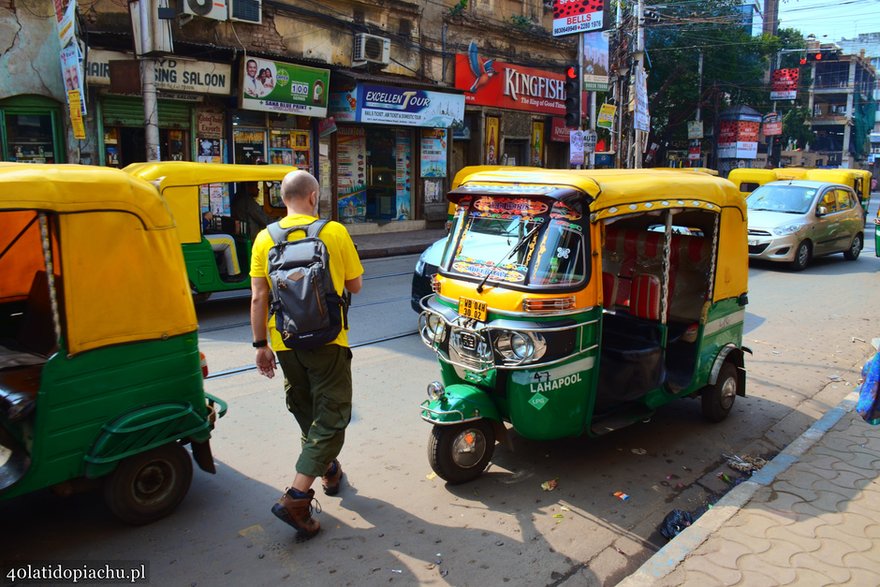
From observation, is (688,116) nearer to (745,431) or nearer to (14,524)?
(745,431)

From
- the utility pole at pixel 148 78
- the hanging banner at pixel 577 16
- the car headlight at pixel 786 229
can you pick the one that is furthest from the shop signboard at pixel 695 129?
the utility pole at pixel 148 78

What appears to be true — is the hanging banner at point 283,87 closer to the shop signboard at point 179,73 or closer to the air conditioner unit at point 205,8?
the shop signboard at point 179,73

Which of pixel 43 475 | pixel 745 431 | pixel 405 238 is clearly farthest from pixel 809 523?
pixel 405 238

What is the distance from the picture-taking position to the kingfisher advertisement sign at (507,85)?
21172 millimetres

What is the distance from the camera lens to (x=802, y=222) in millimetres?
14008

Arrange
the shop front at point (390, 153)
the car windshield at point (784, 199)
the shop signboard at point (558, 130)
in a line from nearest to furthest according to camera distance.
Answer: the car windshield at point (784, 199) → the shop front at point (390, 153) → the shop signboard at point (558, 130)

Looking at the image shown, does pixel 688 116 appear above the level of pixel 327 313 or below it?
above

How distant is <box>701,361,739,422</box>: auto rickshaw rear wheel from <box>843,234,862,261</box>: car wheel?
12.2 meters

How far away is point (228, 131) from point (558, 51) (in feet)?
45.7

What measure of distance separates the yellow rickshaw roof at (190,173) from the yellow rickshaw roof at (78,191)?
16.7 ft

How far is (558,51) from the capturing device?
24.8m

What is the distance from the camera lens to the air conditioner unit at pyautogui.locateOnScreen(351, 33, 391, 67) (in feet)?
58.3

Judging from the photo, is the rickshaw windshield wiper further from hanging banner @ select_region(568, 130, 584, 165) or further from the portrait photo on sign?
hanging banner @ select_region(568, 130, 584, 165)

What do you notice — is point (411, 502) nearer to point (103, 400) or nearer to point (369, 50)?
point (103, 400)
